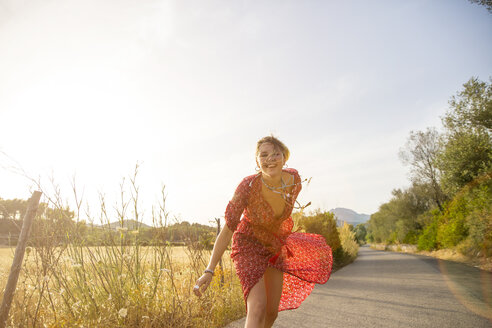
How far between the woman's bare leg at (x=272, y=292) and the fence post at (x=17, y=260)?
287cm

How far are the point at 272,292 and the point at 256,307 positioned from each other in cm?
42

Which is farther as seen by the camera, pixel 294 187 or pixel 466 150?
pixel 466 150

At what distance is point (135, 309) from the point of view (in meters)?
3.38

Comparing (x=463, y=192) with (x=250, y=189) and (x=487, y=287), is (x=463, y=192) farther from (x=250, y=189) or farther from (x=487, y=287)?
(x=250, y=189)

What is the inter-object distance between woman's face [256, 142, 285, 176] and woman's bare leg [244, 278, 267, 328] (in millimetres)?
952

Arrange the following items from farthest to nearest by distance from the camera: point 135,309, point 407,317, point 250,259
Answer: point 407,317, point 135,309, point 250,259

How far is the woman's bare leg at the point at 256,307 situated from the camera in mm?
2107

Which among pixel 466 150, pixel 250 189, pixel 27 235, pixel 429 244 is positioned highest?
pixel 466 150

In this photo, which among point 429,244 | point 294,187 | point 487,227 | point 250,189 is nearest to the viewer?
point 250,189

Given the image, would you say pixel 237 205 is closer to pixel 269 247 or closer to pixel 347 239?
pixel 269 247

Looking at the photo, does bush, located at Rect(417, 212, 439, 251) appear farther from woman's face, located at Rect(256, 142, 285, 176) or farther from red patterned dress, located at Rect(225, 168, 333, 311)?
woman's face, located at Rect(256, 142, 285, 176)

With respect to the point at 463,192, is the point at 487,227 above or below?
below

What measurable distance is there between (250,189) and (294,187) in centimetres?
48

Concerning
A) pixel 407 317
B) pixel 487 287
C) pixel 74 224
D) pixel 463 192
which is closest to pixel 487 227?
pixel 463 192
